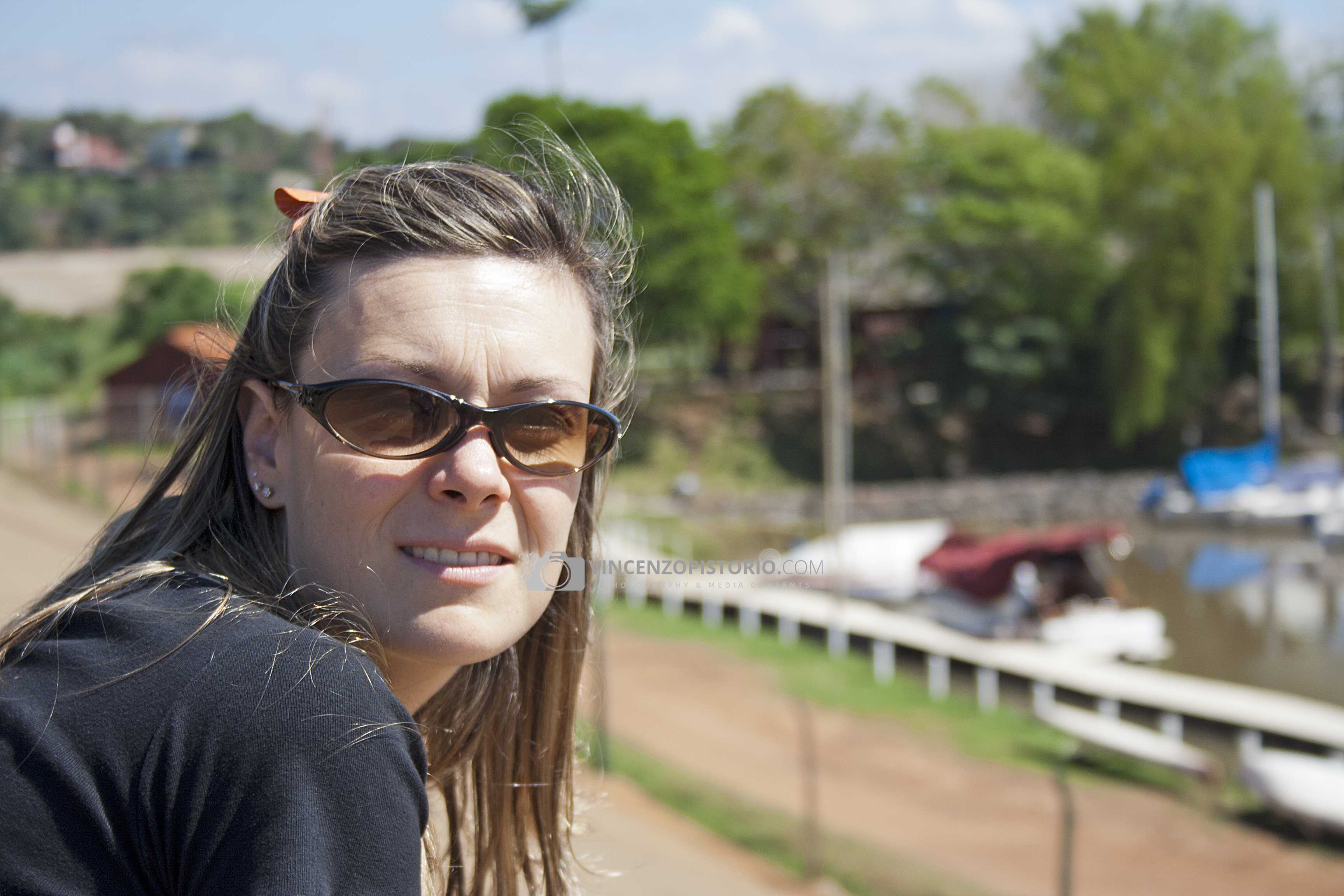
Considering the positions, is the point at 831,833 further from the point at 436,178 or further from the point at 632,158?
the point at 632,158

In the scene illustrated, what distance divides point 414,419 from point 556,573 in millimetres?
297

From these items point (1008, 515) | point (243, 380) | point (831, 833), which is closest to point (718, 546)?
point (1008, 515)

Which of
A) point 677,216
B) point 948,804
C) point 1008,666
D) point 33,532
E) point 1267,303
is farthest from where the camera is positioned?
point 1267,303

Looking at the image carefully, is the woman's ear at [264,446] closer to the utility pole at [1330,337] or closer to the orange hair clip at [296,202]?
the orange hair clip at [296,202]

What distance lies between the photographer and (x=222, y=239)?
195 feet

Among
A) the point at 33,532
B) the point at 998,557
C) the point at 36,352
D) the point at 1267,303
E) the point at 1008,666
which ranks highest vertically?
the point at 1267,303

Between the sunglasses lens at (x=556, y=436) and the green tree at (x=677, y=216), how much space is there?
28.5m

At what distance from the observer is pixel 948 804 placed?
10695mm

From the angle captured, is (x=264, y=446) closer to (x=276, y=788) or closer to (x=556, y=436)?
(x=556, y=436)

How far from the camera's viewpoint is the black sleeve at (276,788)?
902 mm

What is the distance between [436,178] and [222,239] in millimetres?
63736

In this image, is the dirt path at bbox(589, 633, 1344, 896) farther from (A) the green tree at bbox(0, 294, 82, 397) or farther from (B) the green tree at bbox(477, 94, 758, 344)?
(A) the green tree at bbox(0, 294, 82, 397)

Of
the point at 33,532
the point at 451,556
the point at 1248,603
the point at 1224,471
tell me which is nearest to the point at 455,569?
the point at 451,556

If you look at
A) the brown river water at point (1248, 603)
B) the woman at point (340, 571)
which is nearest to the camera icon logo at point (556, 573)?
the woman at point (340, 571)
